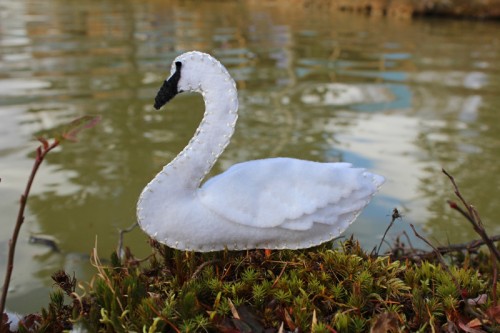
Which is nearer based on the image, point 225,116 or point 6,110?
point 225,116

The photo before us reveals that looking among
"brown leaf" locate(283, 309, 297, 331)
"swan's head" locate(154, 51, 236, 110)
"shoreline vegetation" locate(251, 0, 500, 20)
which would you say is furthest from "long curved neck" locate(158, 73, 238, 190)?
"shoreline vegetation" locate(251, 0, 500, 20)

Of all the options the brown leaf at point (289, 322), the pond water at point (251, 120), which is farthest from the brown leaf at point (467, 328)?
the pond water at point (251, 120)

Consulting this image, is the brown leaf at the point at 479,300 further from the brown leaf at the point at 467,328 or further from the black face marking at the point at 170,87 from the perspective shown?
the black face marking at the point at 170,87

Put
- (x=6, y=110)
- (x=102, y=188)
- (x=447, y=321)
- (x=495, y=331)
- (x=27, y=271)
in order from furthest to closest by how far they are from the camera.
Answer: (x=6, y=110), (x=102, y=188), (x=27, y=271), (x=447, y=321), (x=495, y=331)

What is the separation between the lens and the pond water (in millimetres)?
4414

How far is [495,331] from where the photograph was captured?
2.11 m

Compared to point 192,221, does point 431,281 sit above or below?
below

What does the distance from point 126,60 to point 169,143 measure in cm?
470

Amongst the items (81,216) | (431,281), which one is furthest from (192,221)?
(81,216)

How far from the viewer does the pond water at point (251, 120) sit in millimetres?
4414

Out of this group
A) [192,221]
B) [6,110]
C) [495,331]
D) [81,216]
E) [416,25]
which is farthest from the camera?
[416,25]

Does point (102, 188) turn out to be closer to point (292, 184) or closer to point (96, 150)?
point (96, 150)

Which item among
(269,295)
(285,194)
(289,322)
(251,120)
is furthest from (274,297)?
(251,120)

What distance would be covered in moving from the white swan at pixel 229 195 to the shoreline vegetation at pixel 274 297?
13 centimetres
